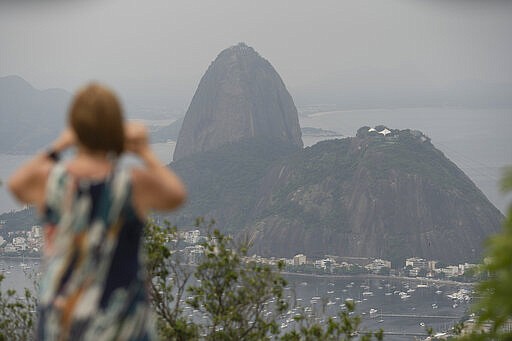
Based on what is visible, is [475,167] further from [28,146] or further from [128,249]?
[128,249]

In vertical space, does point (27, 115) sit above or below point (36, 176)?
above

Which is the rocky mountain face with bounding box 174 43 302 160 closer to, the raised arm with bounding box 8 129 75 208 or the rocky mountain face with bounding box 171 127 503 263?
the rocky mountain face with bounding box 171 127 503 263

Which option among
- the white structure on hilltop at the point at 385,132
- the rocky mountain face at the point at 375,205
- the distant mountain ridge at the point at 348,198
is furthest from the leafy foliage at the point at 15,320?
the white structure on hilltop at the point at 385,132

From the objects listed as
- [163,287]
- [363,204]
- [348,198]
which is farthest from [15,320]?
[348,198]

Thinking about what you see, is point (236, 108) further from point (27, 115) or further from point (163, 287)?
point (163, 287)

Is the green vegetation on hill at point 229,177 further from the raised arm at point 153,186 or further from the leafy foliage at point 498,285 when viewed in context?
the raised arm at point 153,186

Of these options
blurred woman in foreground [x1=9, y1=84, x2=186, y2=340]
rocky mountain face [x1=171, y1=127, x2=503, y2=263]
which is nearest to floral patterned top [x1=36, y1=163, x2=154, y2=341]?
blurred woman in foreground [x1=9, y1=84, x2=186, y2=340]
